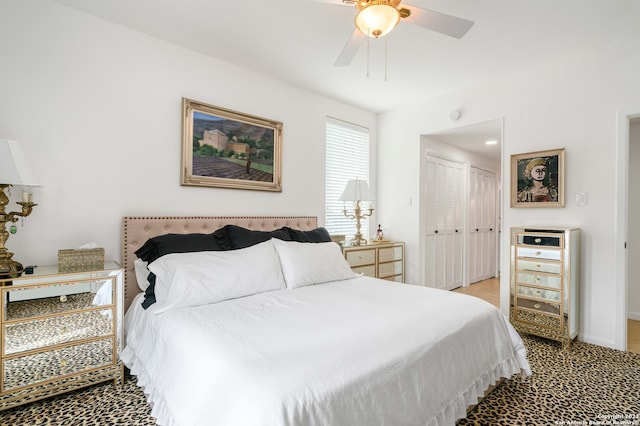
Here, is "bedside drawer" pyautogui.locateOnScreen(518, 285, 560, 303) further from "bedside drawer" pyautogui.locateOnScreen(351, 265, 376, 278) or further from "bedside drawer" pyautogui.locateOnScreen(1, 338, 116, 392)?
"bedside drawer" pyautogui.locateOnScreen(1, 338, 116, 392)

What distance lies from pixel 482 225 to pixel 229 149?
4717 mm

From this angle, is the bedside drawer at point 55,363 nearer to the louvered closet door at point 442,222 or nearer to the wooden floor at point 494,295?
the louvered closet door at point 442,222

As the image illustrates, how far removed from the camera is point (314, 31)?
258 cm

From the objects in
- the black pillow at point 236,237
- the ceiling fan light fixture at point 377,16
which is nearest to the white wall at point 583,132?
the ceiling fan light fixture at point 377,16

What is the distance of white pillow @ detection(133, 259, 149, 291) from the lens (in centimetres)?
240

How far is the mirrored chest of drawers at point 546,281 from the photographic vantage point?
2758 millimetres

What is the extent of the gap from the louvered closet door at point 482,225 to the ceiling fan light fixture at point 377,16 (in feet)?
13.9

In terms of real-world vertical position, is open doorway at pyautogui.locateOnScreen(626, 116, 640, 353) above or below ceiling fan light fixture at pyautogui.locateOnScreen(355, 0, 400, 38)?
below

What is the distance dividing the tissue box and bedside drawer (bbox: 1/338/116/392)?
488 mm

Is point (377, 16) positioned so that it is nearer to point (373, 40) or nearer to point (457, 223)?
point (373, 40)

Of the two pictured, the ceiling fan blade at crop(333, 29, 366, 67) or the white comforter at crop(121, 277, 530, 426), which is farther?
the ceiling fan blade at crop(333, 29, 366, 67)

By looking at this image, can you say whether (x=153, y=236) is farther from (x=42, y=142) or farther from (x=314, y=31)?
(x=314, y=31)

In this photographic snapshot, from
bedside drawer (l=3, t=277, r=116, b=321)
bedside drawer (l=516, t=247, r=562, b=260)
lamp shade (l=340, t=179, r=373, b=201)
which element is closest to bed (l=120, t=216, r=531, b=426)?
bedside drawer (l=3, t=277, r=116, b=321)

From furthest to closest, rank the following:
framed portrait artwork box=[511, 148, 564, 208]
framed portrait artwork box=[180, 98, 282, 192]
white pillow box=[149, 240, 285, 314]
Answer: framed portrait artwork box=[511, 148, 564, 208]
framed portrait artwork box=[180, 98, 282, 192]
white pillow box=[149, 240, 285, 314]
